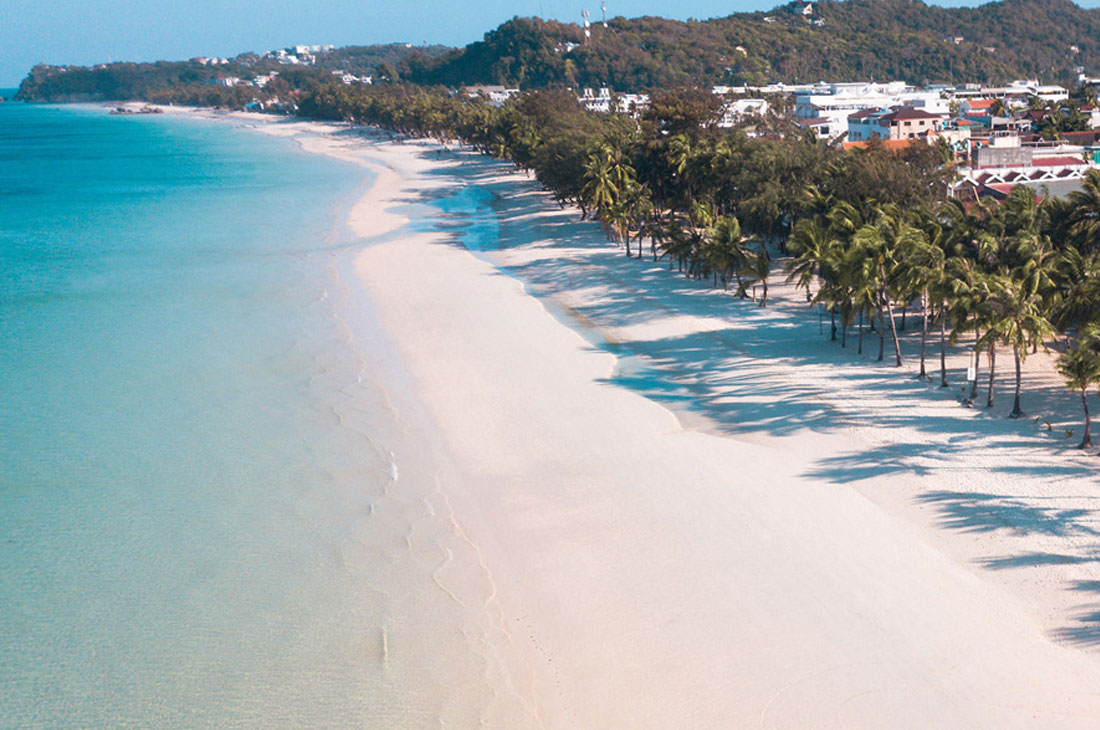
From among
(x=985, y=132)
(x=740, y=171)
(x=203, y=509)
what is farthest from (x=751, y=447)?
(x=985, y=132)

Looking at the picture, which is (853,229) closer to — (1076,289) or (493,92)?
(1076,289)

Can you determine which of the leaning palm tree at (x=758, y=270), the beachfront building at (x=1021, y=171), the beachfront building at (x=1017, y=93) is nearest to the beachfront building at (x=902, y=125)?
the beachfront building at (x=1021, y=171)

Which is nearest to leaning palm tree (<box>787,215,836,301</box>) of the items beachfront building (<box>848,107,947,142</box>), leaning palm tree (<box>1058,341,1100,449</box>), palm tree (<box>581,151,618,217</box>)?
leaning palm tree (<box>1058,341,1100,449</box>)

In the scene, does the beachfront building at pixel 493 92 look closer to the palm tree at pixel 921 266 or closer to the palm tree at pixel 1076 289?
the palm tree at pixel 921 266

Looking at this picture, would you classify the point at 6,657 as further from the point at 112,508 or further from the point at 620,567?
the point at 620,567

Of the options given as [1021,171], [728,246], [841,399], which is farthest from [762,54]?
[841,399]

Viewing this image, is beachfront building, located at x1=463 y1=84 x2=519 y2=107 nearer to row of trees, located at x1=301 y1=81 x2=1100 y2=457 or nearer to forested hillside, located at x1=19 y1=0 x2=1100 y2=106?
forested hillside, located at x1=19 y1=0 x2=1100 y2=106

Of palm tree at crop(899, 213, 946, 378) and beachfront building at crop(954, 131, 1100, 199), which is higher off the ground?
beachfront building at crop(954, 131, 1100, 199)
